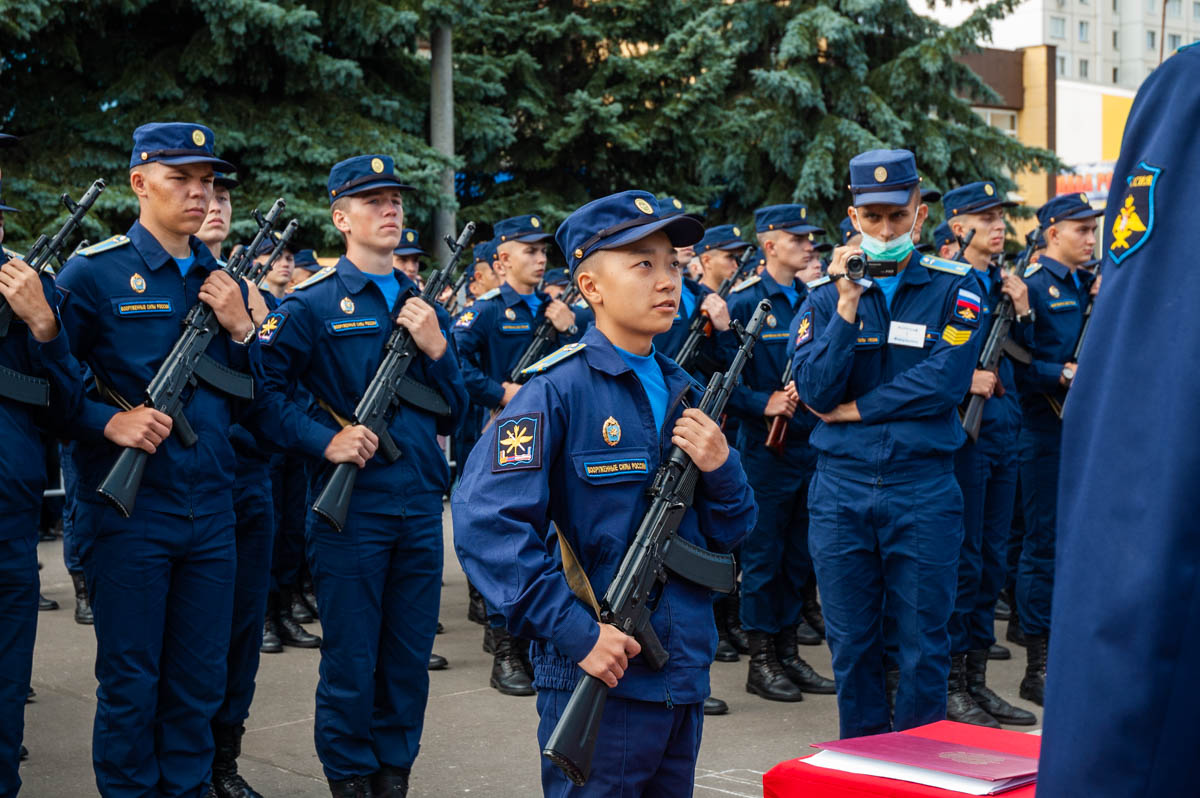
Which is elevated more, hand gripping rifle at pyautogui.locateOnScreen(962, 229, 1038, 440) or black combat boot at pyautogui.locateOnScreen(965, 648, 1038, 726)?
hand gripping rifle at pyautogui.locateOnScreen(962, 229, 1038, 440)

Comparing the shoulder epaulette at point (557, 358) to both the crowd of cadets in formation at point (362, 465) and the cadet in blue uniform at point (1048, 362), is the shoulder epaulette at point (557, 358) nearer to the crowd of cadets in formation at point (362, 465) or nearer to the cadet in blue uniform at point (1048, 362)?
the crowd of cadets in formation at point (362, 465)

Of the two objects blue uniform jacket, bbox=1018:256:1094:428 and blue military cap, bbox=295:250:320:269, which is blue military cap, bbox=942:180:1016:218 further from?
blue military cap, bbox=295:250:320:269

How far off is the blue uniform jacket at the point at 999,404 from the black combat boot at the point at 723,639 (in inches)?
73.8

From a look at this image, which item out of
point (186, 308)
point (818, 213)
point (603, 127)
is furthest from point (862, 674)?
point (818, 213)

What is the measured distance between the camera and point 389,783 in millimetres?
4965

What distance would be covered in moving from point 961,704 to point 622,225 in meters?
3.98

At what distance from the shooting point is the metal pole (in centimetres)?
1688

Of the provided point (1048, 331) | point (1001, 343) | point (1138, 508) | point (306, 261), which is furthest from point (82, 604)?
point (1138, 508)

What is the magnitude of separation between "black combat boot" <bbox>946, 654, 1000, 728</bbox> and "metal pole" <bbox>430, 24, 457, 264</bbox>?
11400 millimetres

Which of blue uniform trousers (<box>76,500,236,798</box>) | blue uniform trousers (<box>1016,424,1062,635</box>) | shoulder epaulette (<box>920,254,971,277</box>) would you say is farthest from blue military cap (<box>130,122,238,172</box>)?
blue uniform trousers (<box>1016,424,1062,635</box>)

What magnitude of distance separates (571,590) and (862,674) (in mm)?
2424

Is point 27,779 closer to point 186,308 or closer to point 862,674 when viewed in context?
point 186,308

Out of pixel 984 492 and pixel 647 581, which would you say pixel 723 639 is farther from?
pixel 647 581

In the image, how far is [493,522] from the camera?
3.12 metres
